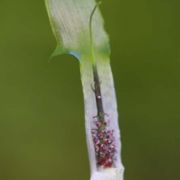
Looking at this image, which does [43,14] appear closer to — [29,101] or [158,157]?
[29,101]

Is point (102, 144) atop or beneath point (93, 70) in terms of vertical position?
beneath

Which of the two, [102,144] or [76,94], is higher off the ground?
[76,94]

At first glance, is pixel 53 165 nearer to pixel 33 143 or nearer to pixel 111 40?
pixel 33 143

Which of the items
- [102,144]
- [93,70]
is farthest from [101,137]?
[93,70]

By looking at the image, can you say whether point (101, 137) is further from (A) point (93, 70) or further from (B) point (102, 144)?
(A) point (93, 70)

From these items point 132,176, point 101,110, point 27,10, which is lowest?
point 132,176

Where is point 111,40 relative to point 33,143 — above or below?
above

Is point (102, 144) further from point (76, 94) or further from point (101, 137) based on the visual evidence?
point (76, 94)

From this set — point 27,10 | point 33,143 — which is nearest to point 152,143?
point 33,143
